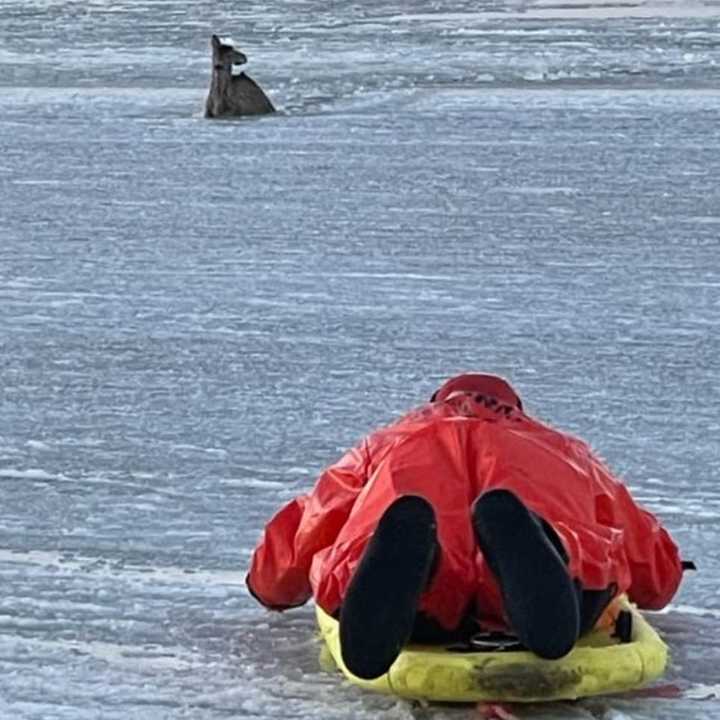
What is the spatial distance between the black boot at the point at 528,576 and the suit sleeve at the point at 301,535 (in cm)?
38

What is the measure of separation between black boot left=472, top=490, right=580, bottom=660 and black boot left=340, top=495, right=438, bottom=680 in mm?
74

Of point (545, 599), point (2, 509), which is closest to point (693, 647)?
point (545, 599)

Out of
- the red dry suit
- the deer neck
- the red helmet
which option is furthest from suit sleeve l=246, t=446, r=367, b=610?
the deer neck

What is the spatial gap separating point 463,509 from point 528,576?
233 mm

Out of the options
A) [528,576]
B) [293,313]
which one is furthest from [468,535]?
[293,313]

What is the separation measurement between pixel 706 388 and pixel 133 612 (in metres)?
1.57

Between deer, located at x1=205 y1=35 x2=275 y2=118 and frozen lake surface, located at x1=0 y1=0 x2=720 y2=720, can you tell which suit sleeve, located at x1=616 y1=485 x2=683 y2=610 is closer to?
frozen lake surface, located at x1=0 y1=0 x2=720 y2=720

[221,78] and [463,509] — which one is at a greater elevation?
[463,509]

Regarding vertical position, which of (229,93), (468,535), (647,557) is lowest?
(229,93)

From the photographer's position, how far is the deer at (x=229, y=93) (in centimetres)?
755

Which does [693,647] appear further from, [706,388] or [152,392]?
[152,392]

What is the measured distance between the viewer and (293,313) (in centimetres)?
488

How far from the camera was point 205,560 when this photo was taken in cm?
329

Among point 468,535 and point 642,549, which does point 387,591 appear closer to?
point 468,535
